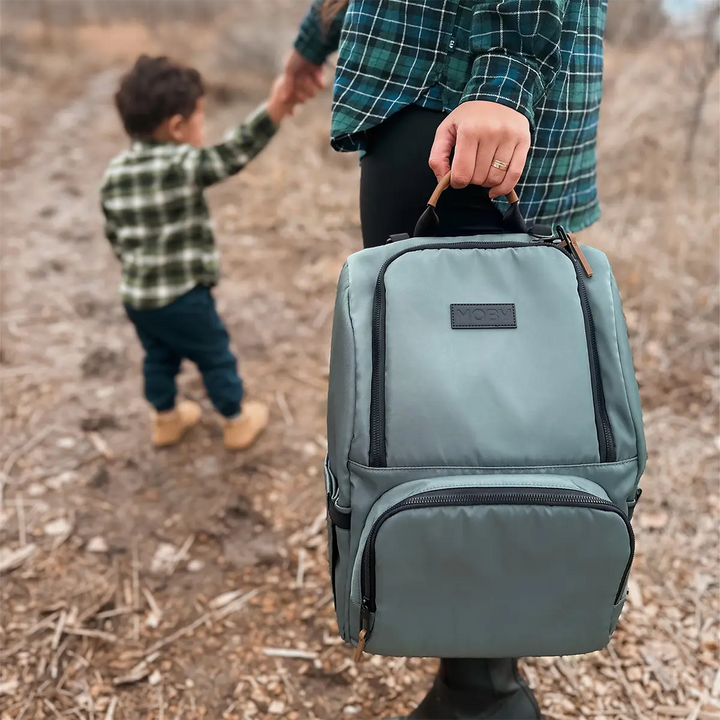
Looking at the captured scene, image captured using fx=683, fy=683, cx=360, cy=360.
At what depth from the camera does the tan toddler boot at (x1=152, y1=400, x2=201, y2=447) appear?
229cm

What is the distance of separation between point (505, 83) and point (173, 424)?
1.69 meters

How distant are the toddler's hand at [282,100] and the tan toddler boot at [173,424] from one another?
1.03 m

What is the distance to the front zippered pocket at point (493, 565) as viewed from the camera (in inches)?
38.3

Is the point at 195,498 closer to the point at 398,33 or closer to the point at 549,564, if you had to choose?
the point at 549,564

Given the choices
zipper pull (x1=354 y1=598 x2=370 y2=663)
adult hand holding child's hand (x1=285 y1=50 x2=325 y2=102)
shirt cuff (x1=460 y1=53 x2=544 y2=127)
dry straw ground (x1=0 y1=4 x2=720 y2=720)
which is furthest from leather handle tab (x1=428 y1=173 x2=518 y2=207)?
dry straw ground (x1=0 y1=4 x2=720 y2=720)

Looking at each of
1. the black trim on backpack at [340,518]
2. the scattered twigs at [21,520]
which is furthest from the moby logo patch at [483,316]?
the scattered twigs at [21,520]

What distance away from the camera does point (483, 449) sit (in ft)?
3.30

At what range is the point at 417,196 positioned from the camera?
116cm

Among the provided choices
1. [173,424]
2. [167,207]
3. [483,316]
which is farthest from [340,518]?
[173,424]

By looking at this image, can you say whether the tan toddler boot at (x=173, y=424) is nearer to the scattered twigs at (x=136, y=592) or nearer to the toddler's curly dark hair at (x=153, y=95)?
the scattered twigs at (x=136, y=592)

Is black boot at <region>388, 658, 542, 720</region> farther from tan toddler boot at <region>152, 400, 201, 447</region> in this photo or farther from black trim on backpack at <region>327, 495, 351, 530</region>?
tan toddler boot at <region>152, 400, 201, 447</region>

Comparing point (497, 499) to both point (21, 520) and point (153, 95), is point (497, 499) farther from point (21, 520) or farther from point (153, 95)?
point (21, 520)

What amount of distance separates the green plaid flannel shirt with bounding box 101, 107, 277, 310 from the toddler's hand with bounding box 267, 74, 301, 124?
4cm

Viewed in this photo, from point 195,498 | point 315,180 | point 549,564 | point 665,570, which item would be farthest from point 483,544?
point 315,180
